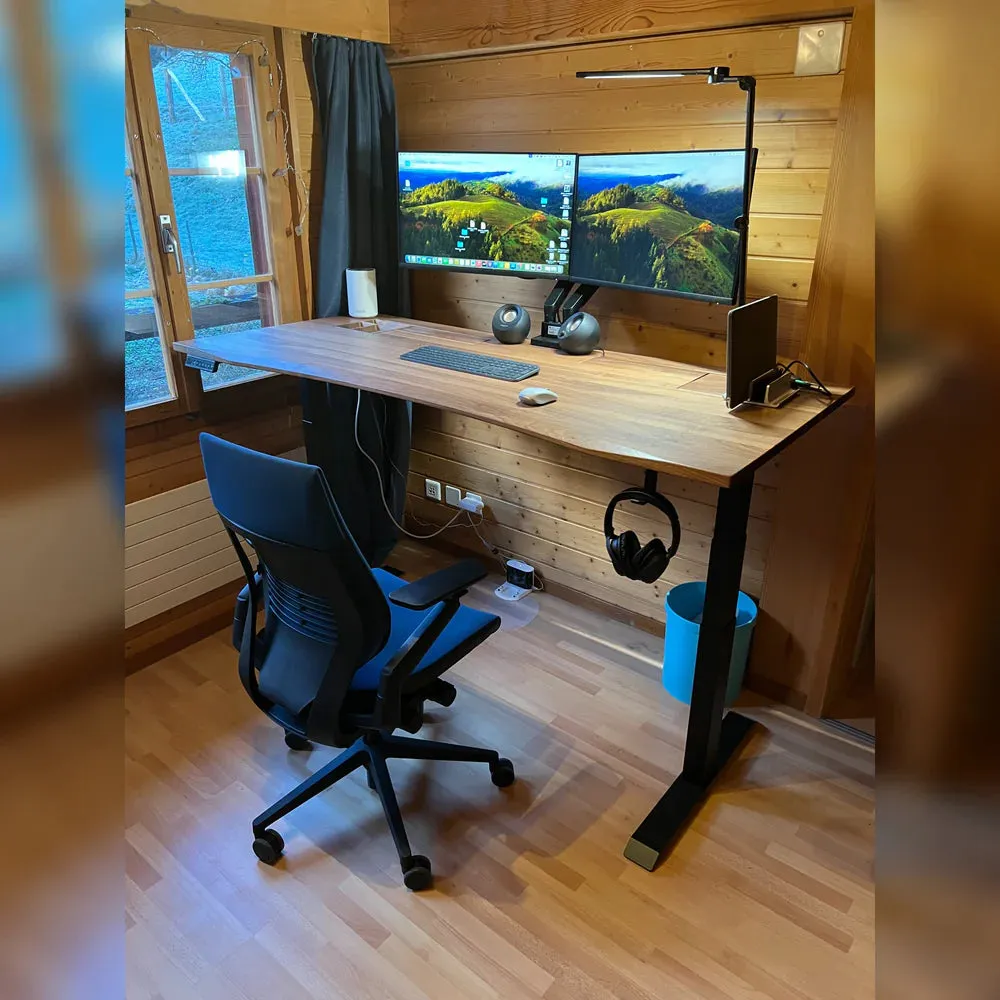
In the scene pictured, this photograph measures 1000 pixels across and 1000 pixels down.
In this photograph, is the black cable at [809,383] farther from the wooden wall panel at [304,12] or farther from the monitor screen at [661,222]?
the wooden wall panel at [304,12]

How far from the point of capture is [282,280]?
2.64 metres

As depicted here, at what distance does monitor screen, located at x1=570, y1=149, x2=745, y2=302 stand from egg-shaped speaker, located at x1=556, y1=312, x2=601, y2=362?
12cm

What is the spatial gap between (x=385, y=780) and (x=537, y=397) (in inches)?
38.3

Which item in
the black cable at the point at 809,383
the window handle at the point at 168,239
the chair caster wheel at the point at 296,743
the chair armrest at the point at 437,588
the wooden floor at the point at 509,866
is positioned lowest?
the wooden floor at the point at 509,866

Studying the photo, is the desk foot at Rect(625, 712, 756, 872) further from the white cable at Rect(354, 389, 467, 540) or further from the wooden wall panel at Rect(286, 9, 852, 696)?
the white cable at Rect(354, 389, 467, 540)

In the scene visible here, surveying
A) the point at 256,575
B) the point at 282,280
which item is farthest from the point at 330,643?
the point at 282,280

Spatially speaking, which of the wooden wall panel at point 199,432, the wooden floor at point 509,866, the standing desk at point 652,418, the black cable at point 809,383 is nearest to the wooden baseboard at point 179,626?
the wooden floor at point 509,866

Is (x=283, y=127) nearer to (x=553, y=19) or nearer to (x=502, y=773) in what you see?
(x=553, y=19)

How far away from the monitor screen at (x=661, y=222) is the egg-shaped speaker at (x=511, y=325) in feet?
0.78

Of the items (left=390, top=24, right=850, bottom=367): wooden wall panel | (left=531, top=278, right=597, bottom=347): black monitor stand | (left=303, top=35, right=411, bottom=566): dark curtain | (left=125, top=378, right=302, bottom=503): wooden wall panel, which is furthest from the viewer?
(left=303, top=35, right=411, bottom=566): dark curtain

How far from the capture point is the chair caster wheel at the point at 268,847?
176 centimetres

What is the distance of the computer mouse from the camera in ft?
5.82

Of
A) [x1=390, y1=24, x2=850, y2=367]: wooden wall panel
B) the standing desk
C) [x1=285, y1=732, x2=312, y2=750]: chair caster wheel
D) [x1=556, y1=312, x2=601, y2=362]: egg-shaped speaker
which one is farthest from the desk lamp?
[x1=285, y1=732, x2=312, y2=750]: chair caster wheel
